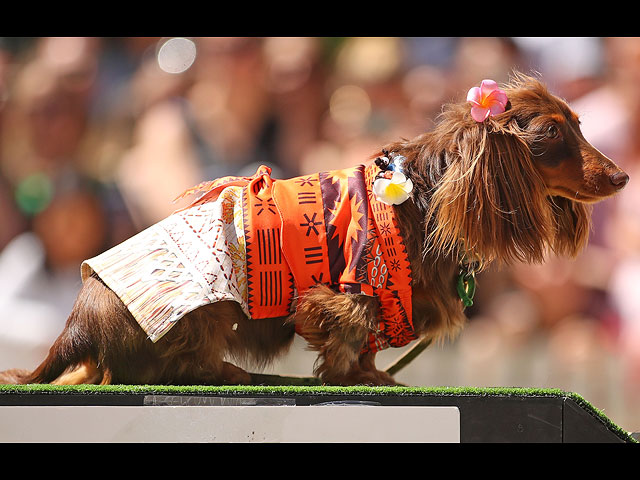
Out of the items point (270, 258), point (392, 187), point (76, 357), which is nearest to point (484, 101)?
point (392, 187)

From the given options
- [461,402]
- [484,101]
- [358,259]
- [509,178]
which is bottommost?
[461,402]

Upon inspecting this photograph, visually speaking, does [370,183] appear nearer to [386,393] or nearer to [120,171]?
[386,393]

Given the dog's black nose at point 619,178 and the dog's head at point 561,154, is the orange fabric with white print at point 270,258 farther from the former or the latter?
the dog's black nose at point 619,178

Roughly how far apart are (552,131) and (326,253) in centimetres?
77

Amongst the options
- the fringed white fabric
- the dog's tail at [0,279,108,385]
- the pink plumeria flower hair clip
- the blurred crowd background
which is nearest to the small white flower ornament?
the pink plumeria flower hair clip

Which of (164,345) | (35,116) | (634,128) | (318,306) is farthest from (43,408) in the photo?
(634,128)

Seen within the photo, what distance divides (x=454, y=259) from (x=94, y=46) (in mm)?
2678

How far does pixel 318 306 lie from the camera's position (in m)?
2.14

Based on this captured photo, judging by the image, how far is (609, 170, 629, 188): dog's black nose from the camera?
2215 mm

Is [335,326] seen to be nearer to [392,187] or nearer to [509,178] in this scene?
[392,187]

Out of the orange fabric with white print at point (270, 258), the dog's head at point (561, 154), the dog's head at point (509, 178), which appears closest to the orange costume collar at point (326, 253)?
the orange fabric with white print at point (270, 258)

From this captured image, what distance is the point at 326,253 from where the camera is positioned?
221 cm

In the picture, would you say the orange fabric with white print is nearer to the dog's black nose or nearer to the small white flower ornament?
Result: the small white flower ornament

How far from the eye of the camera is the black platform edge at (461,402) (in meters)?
1.76
